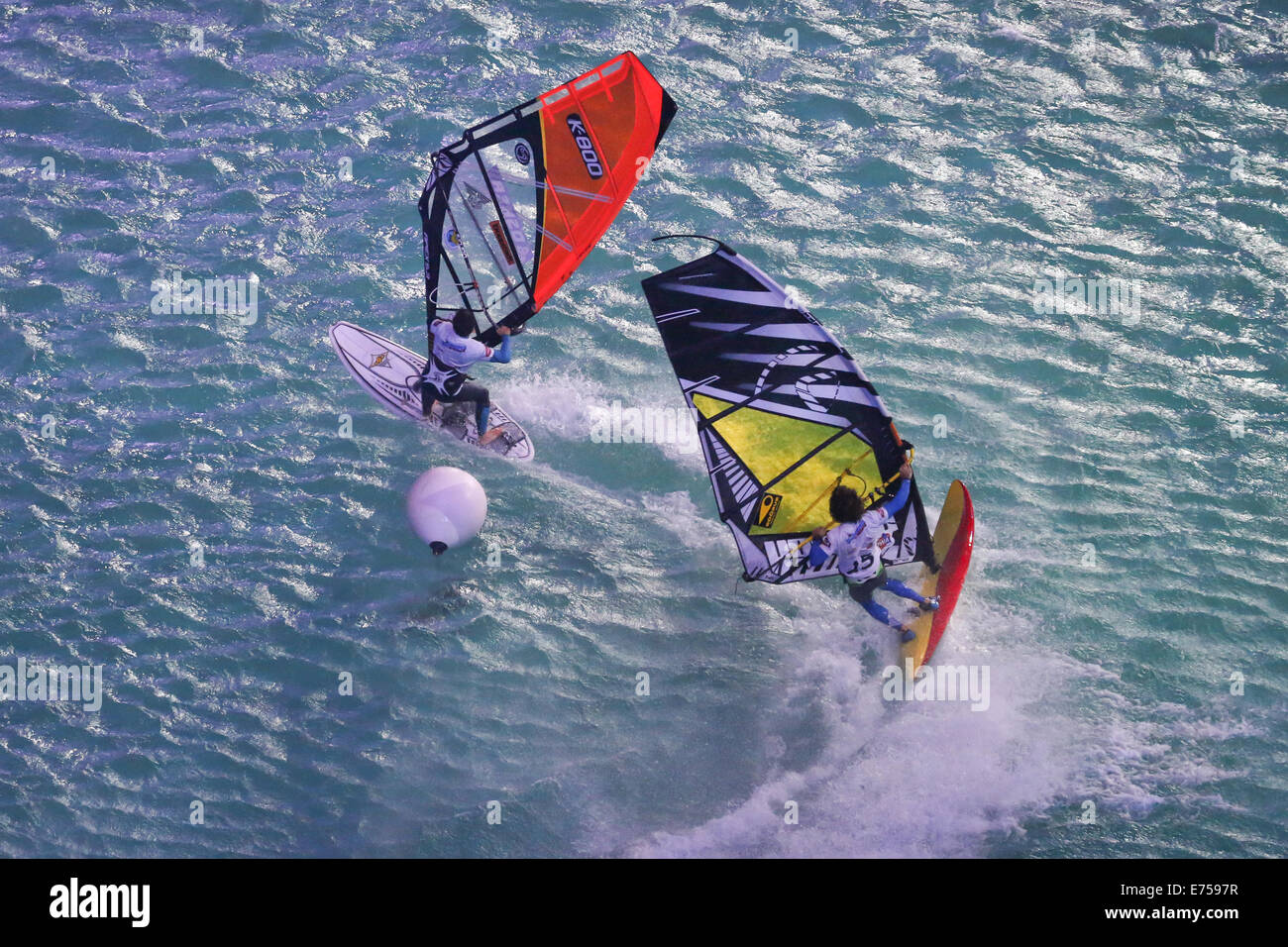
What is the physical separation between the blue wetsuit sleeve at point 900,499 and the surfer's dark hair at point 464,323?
5865mm

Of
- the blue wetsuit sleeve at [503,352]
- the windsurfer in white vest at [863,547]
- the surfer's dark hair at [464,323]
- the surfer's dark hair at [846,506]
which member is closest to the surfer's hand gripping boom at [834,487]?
Result: the windsurfer in white vest at [863,547]

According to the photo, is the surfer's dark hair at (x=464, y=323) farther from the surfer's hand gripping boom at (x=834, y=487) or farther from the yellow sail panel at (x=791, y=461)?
the surfer's hand gripping boom at (x=834, y=487)

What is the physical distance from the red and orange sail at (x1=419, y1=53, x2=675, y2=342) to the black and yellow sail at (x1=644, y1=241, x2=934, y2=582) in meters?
2.73

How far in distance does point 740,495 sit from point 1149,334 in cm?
754

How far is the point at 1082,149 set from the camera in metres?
21.3

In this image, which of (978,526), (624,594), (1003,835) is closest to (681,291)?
(624,594)

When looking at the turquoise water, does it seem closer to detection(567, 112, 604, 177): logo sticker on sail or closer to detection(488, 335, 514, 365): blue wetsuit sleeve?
detection(488, 335, 514, 365): blue wetsuit sleeve

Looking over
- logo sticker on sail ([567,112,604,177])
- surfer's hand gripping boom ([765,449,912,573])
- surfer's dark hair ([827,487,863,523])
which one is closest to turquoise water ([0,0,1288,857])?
surfer's hand gripping boom ([765,449,912,573])

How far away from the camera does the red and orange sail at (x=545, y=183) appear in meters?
16.3

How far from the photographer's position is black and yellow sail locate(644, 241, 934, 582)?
48.2 ft

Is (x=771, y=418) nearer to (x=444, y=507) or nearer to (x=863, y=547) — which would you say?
(x=863, y=547)

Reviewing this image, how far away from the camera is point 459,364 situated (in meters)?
16.7
